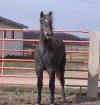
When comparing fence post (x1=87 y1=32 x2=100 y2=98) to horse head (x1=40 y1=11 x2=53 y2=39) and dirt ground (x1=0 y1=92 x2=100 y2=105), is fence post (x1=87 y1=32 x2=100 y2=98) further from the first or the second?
horse head (x1=40 y1=11 x2=53 y2=39)

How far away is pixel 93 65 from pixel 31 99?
214 centimetres

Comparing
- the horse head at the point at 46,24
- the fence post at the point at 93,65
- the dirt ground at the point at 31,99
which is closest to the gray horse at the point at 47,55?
the horse head at the point at 46,24

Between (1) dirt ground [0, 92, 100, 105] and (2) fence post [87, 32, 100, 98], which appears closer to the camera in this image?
(1) dirt ground [0, 92, 100, 105]

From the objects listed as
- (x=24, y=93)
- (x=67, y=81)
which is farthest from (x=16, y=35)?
(x=24, y=93)

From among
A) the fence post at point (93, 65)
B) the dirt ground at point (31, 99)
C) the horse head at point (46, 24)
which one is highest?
the horse head at point (46, 24)

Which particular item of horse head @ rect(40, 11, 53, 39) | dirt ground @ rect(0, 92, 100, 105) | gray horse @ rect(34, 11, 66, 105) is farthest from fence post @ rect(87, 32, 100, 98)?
horse head @ rect(40, 11, 53, 39)

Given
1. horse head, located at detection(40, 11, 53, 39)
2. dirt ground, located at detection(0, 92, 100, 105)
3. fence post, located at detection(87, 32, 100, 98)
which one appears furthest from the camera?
fence post, located at detection(87, 32, 100, 98)

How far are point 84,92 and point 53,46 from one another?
2.77 metres

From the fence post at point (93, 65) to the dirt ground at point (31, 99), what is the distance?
331mm

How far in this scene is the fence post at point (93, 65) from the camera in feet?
40.9

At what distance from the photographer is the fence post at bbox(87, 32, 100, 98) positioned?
12.5 m

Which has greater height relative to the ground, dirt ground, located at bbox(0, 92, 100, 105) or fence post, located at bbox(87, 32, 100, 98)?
fence post, located at bbox(87, 32, 100, 98)

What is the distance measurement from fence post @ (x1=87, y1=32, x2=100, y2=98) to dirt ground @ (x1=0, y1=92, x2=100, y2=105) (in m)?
0.33

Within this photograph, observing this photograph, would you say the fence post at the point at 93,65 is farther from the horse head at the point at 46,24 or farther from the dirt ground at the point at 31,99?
the horse head at the point at 46,24
